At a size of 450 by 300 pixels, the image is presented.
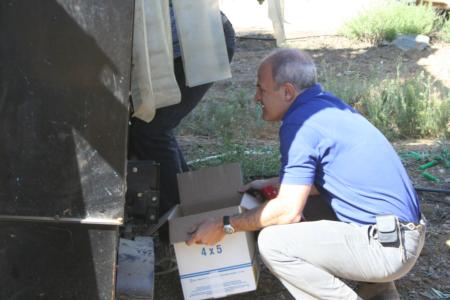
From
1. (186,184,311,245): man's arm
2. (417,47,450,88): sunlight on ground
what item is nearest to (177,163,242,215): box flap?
(186,184,311,245): man's arm

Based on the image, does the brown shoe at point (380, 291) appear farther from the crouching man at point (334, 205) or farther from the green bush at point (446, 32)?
the green bush at point (446, 32)

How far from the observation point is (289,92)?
2.97 meters

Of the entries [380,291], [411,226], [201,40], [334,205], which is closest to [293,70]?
[201,40]

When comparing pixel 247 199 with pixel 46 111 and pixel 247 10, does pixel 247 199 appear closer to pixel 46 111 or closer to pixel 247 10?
pixel 46 111

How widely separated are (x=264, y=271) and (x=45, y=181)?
1.58 metres

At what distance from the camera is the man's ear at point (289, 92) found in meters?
2.96

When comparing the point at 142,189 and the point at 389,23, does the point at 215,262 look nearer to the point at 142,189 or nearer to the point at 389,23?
the point at 142,189

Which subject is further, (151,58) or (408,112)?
(408,112)

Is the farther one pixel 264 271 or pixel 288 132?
pixel 264 271

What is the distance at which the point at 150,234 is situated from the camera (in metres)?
3.55

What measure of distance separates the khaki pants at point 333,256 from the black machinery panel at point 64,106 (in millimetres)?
776

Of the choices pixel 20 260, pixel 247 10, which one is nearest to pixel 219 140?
pixel 20 260

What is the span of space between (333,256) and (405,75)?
235 inches

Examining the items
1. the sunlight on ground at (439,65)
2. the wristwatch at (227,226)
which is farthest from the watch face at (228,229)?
the sunlight on ground at (439,65)
